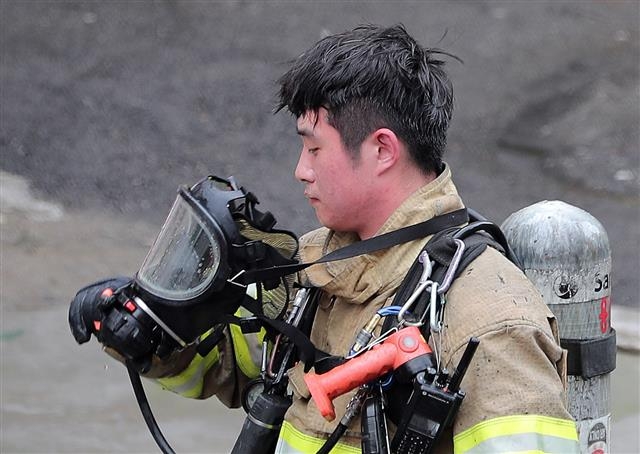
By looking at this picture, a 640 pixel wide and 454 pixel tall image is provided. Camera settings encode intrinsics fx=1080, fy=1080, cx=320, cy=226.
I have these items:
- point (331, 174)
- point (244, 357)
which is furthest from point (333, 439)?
point (244, 357)

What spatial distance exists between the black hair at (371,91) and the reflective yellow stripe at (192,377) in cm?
74

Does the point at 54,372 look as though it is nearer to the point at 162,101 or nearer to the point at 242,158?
the point at 242,158

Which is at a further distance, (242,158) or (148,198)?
(242,158)

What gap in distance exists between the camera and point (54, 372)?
199 inches

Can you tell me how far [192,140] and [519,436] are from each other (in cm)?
565

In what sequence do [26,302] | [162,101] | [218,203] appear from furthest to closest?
[162,101]
[26,302]
[218,203]

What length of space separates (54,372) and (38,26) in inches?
164

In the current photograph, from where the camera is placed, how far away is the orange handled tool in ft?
6.78

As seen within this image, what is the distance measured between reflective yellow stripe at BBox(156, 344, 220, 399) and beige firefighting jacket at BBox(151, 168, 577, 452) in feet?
1.16

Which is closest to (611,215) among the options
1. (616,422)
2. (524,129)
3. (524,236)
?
(524,129)

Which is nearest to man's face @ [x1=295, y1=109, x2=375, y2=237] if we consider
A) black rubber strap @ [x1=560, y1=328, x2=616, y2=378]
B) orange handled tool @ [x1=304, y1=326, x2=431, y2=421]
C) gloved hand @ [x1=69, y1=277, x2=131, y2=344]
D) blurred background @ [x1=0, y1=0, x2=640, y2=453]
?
orange handled tool @ [x1=304, y1=326, x2=431, y2=421]

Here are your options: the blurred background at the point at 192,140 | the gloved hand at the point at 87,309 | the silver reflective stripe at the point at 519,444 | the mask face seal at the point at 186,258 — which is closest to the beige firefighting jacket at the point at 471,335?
the silver reflective stripe at the point at 519,444

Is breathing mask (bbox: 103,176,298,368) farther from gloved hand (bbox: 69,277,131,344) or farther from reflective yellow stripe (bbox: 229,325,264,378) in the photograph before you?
reflective yellow stripe (bbox: 229,325,264,378)

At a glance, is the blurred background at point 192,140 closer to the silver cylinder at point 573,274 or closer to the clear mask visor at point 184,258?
the silver cylinder at point 573,274
